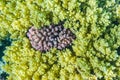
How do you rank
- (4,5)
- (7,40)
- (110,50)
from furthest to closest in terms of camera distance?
(7,40) → (4,5) → (110,50)

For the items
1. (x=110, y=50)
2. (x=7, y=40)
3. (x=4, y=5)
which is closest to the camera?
(x=110, y=50)

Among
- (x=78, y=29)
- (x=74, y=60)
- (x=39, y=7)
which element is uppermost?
(x=39, y=7)

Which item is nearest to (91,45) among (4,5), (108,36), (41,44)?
(108,36)

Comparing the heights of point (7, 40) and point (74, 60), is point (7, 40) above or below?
above

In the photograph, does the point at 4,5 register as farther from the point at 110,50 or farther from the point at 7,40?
the point at 110,50

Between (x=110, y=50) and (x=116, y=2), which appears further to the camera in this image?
(x=116, y=2)
